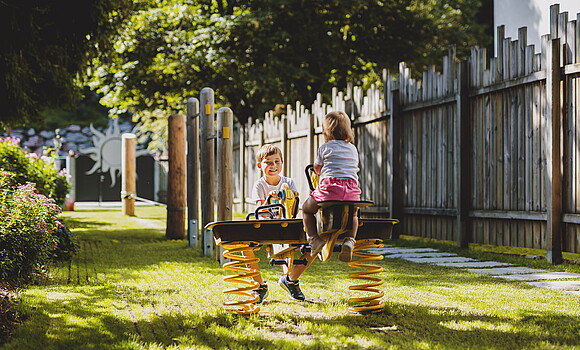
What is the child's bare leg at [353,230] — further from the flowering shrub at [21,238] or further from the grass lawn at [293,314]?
the flowering shrub at [21,238]

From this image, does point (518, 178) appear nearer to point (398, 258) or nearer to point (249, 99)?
point (398, 258)

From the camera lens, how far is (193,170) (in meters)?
10.2

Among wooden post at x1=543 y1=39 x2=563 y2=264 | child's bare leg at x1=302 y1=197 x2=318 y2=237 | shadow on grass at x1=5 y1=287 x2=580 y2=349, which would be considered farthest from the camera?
wooden post at x1=543 y1=39 x2=563 y2=264

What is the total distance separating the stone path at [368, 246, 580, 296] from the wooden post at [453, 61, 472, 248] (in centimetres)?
50

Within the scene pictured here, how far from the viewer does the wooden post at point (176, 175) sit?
452 inches

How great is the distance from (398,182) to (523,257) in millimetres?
2920

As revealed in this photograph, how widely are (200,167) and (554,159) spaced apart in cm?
466

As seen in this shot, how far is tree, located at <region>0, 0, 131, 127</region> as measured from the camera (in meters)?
10.1

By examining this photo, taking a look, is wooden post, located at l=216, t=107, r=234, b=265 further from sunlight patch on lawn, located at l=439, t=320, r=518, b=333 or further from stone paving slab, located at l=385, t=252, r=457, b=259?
sunlight patch on lawn, located at l=439, t=320, r=518, b=333

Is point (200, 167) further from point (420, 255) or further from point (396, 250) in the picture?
point (420, 255)

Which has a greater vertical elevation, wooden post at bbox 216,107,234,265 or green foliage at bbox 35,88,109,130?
green foliage at bbox 35,88,109,130

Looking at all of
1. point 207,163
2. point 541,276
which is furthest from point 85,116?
point 541,276

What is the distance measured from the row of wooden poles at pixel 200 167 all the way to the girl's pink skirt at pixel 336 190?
3.41 m

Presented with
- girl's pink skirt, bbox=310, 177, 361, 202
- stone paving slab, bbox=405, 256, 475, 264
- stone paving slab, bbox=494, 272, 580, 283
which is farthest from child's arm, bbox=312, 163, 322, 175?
stone paving slab, bbox=405, 256, 475, 264
